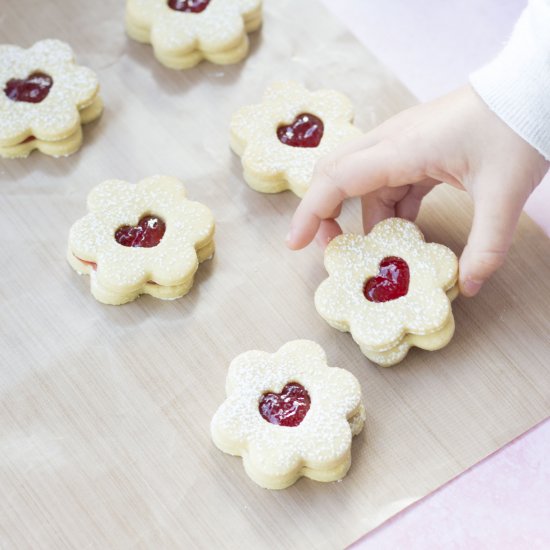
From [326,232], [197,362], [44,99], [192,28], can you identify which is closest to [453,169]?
[326,232]

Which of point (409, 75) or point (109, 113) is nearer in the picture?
point (109, 113)

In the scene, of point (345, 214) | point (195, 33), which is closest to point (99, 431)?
point (345, 214)

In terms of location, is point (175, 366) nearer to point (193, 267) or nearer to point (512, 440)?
point (193, 267)

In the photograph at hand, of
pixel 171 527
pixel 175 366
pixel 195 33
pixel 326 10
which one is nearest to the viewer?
pixel 171 527

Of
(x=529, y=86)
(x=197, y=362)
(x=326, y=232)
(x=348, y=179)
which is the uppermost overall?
(x=529, y=86)

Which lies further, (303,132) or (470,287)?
(303,132)

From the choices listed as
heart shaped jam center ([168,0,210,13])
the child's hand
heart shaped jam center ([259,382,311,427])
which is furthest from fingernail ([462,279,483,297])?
heart shaped jam center ([168,0,210,13])

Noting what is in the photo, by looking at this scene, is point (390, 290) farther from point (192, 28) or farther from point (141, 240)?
point (192, 28)
